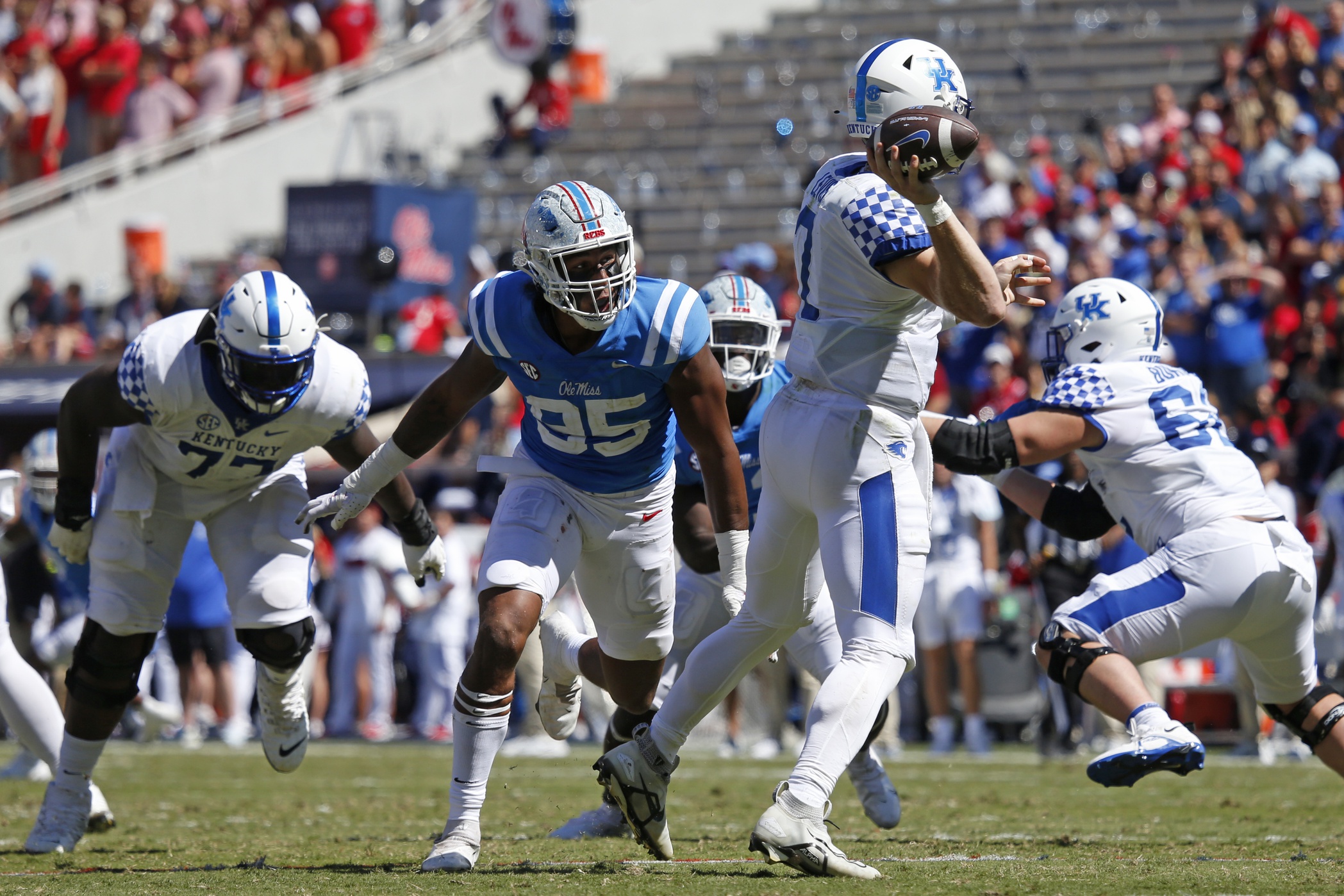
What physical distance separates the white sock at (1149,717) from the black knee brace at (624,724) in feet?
5.40

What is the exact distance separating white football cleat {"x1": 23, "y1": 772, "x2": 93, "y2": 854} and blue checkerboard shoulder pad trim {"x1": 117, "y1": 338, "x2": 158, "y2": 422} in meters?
1.26

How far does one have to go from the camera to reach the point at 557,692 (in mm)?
6055

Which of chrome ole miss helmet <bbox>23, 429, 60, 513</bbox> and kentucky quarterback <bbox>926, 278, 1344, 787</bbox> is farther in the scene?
chrome ole miss helmet <bbox>23, 429, 60, 513</bbox>

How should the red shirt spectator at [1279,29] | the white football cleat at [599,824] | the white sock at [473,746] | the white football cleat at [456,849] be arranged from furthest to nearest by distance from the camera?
the red shirt spectator at [1279,29], the white football cleat at [599,824], the white sock at [473,746], the white football cleat at [456,849]

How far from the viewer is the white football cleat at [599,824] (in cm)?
618

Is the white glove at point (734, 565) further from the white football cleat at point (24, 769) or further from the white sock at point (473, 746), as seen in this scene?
the white football cleat at point (24, 769)

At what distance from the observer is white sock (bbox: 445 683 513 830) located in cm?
509

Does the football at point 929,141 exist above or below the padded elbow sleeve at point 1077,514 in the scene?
above

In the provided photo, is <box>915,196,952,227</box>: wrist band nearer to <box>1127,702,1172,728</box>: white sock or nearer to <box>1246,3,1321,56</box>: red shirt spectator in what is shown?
<box>1127,702,1172,728</box>: white sock

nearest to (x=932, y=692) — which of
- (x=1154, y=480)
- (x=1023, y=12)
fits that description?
(x=1154, y=480)

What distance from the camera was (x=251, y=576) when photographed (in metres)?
6.12

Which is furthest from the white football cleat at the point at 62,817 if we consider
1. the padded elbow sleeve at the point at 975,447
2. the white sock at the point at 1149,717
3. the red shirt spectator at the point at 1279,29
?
→ the red shirt spectator at the point at 1279,29

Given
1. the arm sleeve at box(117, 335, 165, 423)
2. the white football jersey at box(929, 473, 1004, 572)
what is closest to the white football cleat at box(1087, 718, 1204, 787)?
the arm sleeve at box(117, 335, 165, 423)

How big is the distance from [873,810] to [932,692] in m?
5.17
